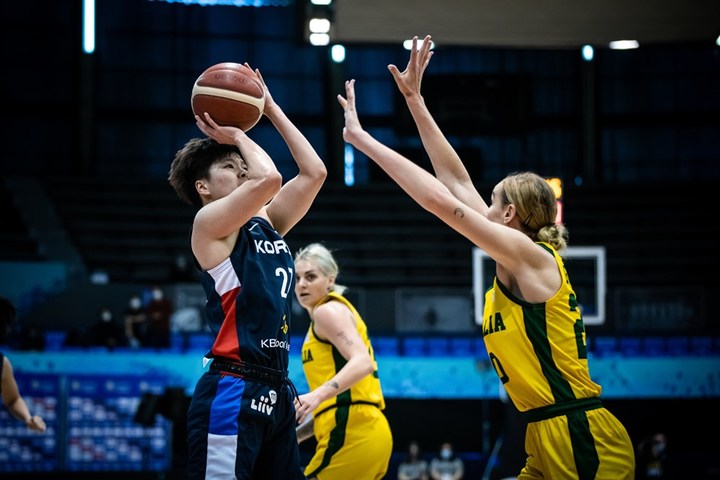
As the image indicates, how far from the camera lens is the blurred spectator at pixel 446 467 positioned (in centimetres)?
1092

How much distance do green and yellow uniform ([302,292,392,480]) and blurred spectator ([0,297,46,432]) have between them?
1812mm

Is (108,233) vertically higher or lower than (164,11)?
lower

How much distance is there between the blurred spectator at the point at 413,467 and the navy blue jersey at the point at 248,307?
781 cm

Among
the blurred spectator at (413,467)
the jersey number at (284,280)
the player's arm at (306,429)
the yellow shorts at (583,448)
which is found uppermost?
the jersey number at (284,280)

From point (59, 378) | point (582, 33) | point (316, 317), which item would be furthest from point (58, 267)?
point (316, 317)

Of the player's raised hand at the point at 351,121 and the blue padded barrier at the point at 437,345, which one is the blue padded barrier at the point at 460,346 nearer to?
the blue padded barrier at the point at 437,345

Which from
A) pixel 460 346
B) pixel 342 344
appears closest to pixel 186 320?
pixel 460 346

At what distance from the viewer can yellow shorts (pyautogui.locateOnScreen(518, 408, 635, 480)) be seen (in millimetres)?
3398

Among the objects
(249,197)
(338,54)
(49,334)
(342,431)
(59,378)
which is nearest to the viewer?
(249,197)

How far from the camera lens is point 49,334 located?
46.3ft

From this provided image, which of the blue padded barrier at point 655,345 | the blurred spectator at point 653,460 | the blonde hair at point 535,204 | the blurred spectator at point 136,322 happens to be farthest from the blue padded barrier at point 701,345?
the blonde hair at point 535,204

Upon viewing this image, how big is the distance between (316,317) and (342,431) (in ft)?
1.95

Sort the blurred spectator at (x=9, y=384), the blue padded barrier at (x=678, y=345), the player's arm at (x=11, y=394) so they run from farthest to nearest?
the blue padded barrier at (x=678, y=345) → the player's arm at (x=11, y=394) → the blurred spectator at (x=9, y=384)

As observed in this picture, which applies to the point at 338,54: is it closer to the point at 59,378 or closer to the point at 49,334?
the point at 49,334
